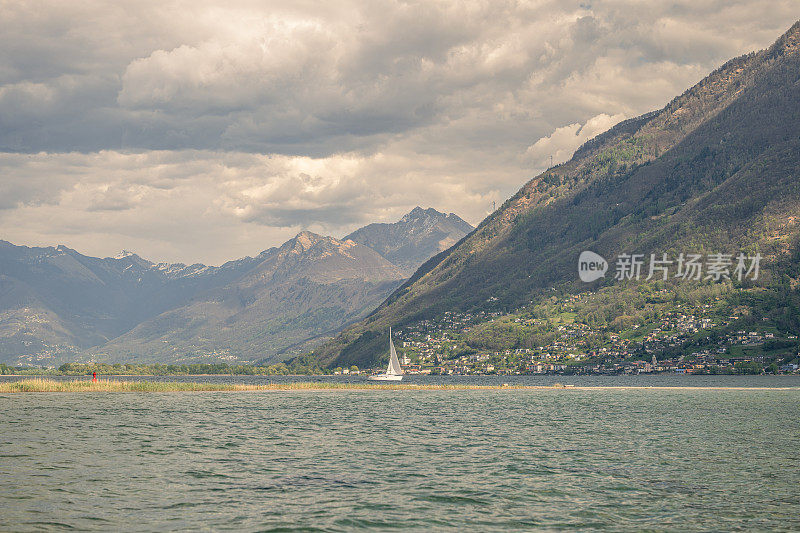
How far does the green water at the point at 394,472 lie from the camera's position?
4069 cm

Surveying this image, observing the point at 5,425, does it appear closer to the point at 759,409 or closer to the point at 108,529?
the point at 108,529

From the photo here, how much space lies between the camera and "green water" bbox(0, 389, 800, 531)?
40688 mm

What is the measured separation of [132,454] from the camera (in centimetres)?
6700

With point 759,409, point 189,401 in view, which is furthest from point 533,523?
point 189,401

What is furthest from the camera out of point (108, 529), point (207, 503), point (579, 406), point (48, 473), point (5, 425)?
point (579, 406)

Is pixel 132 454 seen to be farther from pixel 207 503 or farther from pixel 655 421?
pixel 655 421

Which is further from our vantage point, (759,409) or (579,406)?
(579,406)

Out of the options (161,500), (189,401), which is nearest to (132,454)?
(161,500)

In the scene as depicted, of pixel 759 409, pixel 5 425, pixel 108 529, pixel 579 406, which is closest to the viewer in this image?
pixel 108 529

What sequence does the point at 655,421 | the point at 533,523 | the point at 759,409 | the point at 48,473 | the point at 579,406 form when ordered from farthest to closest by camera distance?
the point at 579,406
the point at 759,409
the point at 655,421
the point at 48,473
the point at 533,523

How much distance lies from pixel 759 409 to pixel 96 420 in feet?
365

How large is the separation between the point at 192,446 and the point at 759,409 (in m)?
102

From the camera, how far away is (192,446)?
73438 mm

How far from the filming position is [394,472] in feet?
189
